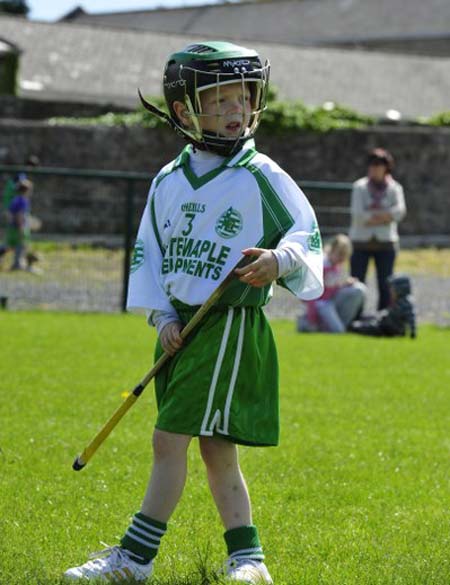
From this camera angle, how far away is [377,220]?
14.5 m

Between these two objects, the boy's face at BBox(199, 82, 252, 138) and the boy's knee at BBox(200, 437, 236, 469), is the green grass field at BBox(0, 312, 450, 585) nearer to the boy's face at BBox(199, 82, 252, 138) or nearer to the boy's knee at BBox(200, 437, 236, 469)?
the boy's knee at BBox(200, 437, 236, 469)

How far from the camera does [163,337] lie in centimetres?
462

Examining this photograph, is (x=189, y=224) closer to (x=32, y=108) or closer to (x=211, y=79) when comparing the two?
(x=211, y=79)

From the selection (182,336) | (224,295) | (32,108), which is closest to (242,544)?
(182,336)

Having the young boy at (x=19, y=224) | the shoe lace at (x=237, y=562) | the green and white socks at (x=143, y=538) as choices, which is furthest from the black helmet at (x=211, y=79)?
the young boy at (x=19, y=224)

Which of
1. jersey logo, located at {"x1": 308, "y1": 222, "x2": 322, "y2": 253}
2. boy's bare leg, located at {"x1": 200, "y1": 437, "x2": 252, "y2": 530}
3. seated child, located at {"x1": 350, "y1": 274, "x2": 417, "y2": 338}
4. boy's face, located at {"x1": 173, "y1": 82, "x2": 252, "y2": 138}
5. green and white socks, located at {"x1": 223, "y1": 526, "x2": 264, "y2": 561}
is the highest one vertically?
boy's face, located at {"x1": 173, "y1": 82, "x2": 252, "y2": 138}

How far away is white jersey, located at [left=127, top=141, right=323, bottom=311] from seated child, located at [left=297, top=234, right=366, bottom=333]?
9491 mm

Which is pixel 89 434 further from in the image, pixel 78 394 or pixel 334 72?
pixel 334 72

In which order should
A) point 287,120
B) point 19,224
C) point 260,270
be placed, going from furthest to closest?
point 287,120, point 19,224, point 260,270

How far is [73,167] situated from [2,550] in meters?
24.9

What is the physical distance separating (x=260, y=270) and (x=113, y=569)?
3.83 feet

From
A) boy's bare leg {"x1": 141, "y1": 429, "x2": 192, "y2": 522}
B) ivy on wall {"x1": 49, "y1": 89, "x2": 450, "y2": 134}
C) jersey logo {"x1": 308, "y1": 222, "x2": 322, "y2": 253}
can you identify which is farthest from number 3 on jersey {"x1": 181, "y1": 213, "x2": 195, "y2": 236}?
ivy on wall {"x1": 49, "y1": 89, "x2": 450, "y2": 134}

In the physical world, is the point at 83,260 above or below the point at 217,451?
below

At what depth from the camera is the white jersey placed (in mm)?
4609
